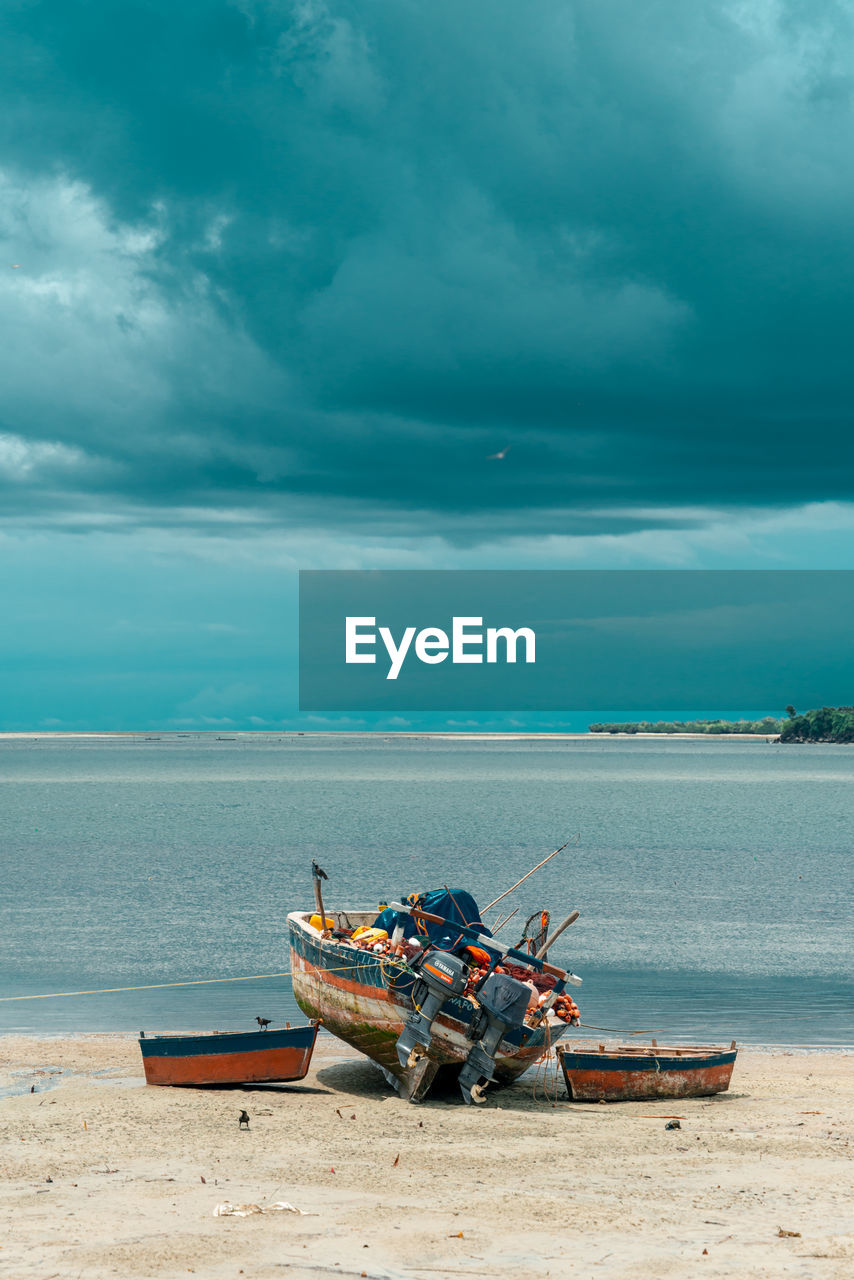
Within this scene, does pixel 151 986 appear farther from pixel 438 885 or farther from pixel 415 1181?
pixel 438 885

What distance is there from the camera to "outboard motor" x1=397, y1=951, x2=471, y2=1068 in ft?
56.5

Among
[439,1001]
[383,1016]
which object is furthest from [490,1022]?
[383,1016]

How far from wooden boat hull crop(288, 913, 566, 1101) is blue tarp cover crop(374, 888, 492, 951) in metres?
1.00

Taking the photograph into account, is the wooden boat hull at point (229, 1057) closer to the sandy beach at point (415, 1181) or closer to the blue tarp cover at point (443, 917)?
the sandy beach at point (415, 1181)

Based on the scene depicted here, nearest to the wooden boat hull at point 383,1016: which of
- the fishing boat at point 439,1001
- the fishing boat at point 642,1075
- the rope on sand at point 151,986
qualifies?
the fishing boat at point 439,1001

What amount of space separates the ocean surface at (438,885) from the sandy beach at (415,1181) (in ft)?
14.5

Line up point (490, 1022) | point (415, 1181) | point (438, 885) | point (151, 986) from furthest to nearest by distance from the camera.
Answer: point (438, 885) → point (151, 986) → point (490, 1022) → point (415, 1181)

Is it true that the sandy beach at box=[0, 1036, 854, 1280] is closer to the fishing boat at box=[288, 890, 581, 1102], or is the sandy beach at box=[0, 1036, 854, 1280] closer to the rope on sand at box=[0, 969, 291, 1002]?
the fishing boat at box=[288, 890, 581, 1102]

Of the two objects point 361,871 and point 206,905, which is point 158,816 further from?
point 206,905

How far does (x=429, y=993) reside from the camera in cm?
1741

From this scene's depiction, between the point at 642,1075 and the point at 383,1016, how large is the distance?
381cm

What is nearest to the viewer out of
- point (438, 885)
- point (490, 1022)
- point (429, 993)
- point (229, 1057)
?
point (490, 1022)

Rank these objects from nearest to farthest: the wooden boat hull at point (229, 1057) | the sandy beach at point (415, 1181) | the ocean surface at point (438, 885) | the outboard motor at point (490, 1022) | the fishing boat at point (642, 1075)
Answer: the sandy beach at point (415, 1181) → the outboard motor at point (490, 1022) → the fishing boat at point (642, 1075) → the wooden boat hull at point (229, 1057) → the ocean surface at point (438, 885)

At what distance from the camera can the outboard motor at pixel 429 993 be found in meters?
17.2
